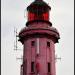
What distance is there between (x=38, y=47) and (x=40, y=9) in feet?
14.6

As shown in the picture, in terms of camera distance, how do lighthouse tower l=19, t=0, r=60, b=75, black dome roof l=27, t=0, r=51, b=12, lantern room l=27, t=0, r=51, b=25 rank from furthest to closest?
black dome roof l=27, t=0, r=51, b=12 → lantern room l=27, t=0, r=51, b=25 → lighthouse tower l=19, t=0, r=60, b=75

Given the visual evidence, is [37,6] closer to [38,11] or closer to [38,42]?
[38,11]

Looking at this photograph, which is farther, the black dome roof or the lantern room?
the black dome roof

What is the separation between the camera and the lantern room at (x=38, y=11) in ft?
184

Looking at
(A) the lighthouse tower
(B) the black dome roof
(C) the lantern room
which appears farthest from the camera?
(B) the black dome roof

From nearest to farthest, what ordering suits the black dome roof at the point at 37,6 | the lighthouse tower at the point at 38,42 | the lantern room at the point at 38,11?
the lighthouse tower at the point at 38,42 → the lantern room at the point at 38,11 → the black dome roof at the point at 37,6

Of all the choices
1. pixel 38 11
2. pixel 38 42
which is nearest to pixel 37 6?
pixel 38 11

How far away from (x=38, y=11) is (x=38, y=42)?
3.73 meters

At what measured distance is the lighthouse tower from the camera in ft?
177

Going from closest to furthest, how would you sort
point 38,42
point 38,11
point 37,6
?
1. point 38,42
2. point 38,11
3. point 37,6

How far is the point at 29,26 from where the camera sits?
55.6 metres

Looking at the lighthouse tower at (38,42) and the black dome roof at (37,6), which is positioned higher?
the black dome roof at (37,6)

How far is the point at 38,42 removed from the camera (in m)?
54.6

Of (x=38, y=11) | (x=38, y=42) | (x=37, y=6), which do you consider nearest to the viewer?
(x=38, y=42)
